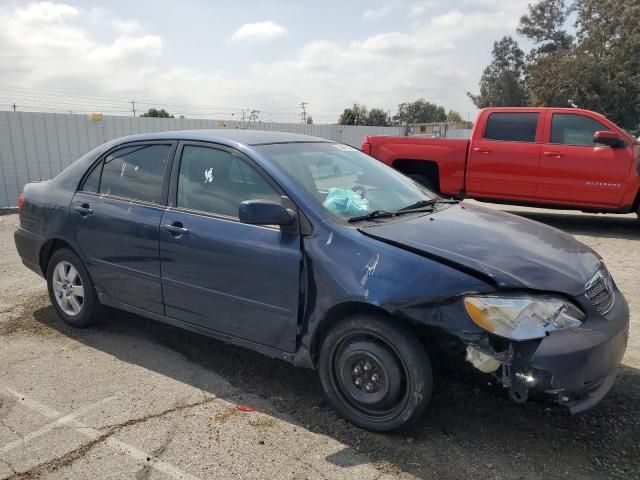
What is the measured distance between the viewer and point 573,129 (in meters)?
8.52

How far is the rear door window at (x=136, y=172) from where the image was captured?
3.91 meters

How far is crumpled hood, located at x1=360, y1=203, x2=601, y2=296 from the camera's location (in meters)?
2.69

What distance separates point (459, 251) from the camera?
280cm

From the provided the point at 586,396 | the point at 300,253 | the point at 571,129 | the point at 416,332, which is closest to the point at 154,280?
the point at 300,253

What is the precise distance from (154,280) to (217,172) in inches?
36.0

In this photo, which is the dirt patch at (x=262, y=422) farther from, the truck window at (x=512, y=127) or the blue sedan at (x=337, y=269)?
the truck window at (x=512, y=127)

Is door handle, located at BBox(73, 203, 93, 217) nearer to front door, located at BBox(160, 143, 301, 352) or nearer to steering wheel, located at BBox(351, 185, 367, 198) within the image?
front door, located at BBox(160, 143, 301, 352)

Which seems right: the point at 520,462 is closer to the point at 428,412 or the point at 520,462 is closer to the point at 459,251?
the point at 428,412

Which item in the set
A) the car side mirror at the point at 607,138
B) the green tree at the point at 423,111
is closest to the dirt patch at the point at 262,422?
the car side mirror at the point at 607,138

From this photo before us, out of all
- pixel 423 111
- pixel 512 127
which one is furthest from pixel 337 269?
pixel 423 111

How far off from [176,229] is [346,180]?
123cm

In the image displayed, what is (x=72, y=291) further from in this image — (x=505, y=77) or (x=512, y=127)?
(x=505, y=77)

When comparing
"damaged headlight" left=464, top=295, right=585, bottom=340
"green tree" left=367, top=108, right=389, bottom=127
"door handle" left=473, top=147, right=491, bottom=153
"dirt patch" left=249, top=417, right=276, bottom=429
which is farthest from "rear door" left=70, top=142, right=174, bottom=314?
"green tree" left=367, top=108, right=389, bottom=127

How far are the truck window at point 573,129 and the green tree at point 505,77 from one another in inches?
2141
